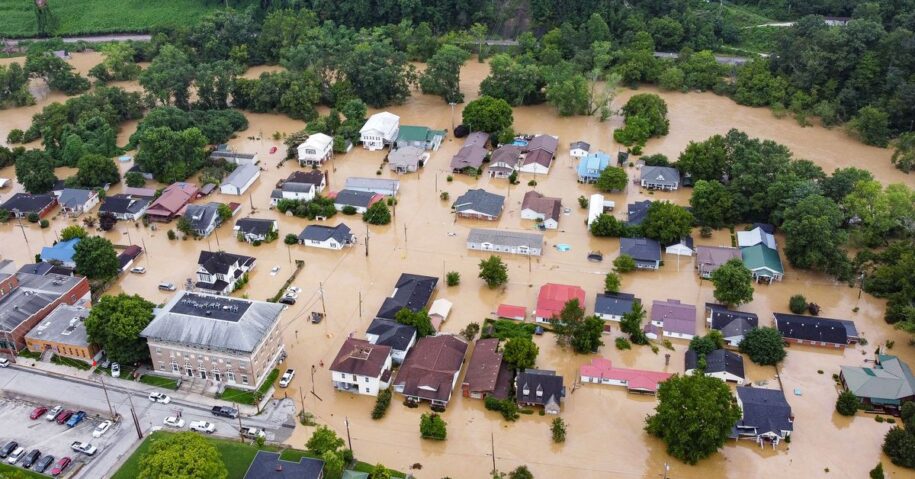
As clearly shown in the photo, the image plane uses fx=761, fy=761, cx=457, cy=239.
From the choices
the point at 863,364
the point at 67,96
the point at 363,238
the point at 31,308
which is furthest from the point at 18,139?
the point at 863,364

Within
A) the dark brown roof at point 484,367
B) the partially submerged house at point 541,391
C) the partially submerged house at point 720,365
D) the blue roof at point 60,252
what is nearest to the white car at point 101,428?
the blue roof at point 60,252

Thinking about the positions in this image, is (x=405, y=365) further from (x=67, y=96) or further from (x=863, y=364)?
(x=67, y=96)

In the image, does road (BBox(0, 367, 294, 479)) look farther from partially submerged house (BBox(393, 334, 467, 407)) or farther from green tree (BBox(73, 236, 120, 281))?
green tree (BBox(73, 236, 120, 281))

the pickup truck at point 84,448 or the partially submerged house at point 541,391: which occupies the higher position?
the partially submerged house at point 541,391

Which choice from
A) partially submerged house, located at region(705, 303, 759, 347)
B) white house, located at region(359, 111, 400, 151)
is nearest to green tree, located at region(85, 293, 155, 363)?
white house, located at region(359, 111, 400, 151)

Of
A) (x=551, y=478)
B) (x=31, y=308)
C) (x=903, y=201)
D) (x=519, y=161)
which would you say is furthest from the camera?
(x=519, y=161)

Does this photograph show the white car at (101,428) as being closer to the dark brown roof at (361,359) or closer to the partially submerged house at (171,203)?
the dark brown roof at (361,359)
